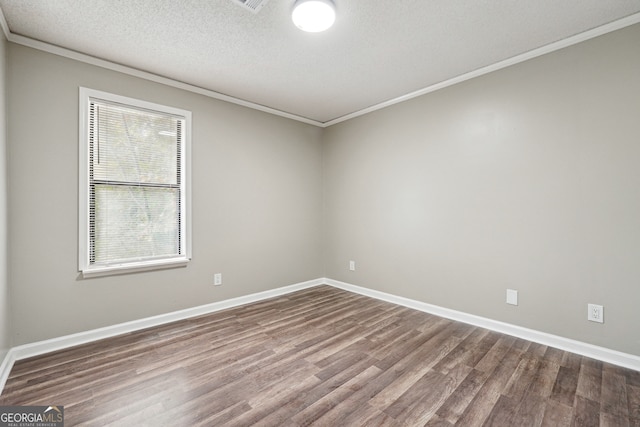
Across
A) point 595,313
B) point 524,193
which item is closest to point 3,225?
point 524,193

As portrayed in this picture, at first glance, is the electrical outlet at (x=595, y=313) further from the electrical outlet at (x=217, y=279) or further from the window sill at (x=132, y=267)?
the window sill at (x=132, y=267)

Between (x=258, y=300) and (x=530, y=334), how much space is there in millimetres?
2937

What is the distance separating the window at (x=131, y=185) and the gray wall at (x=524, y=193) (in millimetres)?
2392

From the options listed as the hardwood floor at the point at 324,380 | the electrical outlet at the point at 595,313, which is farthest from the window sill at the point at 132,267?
the electrical outlet at the point at 595,313

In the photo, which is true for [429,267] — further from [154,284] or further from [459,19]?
[154,284]

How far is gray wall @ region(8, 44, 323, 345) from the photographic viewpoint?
2312 millimetres

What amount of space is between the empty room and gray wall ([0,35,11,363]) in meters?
0.03

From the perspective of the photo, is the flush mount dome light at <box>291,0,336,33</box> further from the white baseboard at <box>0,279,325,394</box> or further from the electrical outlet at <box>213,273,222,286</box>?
the white baseboard at <box>0,279,325,394</box>

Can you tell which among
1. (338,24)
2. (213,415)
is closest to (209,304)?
(213,415)

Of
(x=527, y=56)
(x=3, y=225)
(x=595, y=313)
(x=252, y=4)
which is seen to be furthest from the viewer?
(x=527, y=56)

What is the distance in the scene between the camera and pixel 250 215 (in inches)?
145

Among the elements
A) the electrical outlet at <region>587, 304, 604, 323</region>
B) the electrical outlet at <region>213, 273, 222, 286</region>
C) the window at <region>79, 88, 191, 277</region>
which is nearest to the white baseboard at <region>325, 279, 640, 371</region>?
the electrical outlet at <region>587, 304, 604, 323</region>

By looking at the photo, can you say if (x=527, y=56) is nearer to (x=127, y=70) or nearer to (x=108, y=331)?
(x=127, y=70)

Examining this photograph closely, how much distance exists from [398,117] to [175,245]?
304 centimetres
